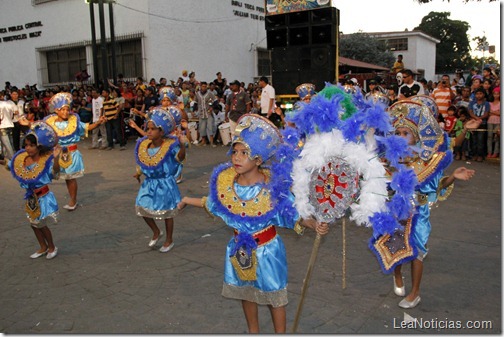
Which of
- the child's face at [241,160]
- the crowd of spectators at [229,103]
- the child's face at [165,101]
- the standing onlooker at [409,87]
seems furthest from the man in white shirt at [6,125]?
the child's face at [241,160]

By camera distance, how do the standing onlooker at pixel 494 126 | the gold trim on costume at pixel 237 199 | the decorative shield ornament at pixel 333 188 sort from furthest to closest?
the standing onlooker at pixel 494 126
the gold trim on costume at pixel 237 199
the decorative shield ornament at pixel 333 188

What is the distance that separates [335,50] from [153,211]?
24.1 ft

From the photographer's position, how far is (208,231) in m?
6.55

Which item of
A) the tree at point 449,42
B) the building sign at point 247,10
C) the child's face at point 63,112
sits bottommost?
the child's face at point 63,112

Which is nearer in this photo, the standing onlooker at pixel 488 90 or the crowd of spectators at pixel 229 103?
the crowd of spectators at pixel 229 103

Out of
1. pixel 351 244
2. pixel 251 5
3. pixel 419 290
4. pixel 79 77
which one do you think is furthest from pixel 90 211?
pixel 251 5

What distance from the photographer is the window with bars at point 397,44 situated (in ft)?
153

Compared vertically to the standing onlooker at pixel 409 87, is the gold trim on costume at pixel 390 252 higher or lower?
lower

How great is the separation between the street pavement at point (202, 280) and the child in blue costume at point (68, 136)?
0.57 metres

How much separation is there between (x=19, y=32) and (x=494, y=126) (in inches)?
949

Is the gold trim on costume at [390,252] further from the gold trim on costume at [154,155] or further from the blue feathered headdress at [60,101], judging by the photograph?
the blue feathered headdress at [60,101]

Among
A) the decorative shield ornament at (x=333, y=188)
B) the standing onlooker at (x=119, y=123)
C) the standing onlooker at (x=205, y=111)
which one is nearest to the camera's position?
the decorative shield ornament at (x=333, y=188)

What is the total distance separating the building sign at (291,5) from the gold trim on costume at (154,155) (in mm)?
6867

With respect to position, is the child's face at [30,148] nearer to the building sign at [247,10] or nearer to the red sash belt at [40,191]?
the red sash belt at [40,191]
